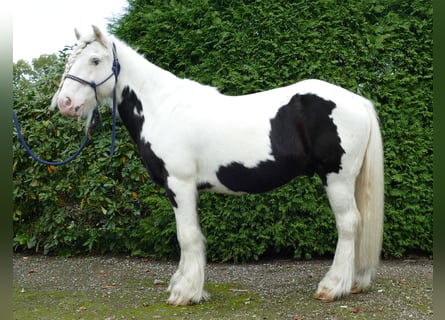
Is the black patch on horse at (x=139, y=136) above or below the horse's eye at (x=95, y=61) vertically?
below

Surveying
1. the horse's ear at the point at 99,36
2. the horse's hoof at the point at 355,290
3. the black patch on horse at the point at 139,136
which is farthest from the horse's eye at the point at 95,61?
Result: the horse's hoof at the point at 355,290

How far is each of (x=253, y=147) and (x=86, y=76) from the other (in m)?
1.54

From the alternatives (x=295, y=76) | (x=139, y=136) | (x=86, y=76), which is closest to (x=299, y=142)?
(x=139, y=136)

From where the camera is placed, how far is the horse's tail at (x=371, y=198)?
140 inches

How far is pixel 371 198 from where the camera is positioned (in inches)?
140

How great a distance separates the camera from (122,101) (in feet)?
12.4

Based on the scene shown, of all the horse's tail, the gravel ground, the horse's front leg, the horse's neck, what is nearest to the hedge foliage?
the gravel ground

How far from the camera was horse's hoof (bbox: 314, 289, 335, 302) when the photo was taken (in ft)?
11.5

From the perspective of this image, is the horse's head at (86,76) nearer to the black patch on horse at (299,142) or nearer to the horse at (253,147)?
the horse at (253,147)

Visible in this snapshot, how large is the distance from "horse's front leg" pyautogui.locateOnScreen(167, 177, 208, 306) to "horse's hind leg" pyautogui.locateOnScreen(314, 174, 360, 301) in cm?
113

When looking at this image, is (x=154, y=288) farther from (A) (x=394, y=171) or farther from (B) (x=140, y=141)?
(A) (x=394, y=171)

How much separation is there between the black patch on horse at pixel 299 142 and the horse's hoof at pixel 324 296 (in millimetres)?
1006

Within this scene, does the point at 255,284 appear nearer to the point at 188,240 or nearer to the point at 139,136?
the point at 188,240

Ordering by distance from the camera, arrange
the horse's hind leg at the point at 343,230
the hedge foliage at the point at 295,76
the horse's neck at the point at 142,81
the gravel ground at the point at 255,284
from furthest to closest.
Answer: the hedge foliage at the point at 295,76 < the horse's neck at the point at 142,81 < the horse's hind leg at the point at 343,230 < the gravel ground at the point at 255,284
